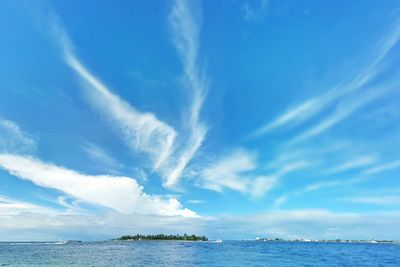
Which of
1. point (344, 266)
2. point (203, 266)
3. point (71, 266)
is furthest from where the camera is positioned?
Answer: point (344, 266)

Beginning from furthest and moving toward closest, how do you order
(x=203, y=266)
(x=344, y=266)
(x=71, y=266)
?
(x=344, y=266), (x=203, y=266), (x=71, y=266)

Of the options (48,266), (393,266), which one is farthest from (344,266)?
(48,266)

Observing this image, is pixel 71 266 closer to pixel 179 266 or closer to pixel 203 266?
pixel 179 266

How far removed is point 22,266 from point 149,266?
22581mm

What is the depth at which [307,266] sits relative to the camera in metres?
62.1

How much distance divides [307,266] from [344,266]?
29.8 feet

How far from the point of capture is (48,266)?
178 ft

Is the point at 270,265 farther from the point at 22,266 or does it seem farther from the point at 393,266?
the point at 22,266

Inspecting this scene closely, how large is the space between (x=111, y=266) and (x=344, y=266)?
47.4m

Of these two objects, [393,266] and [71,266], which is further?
[393,266]

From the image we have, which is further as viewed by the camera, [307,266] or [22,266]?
[307,266]

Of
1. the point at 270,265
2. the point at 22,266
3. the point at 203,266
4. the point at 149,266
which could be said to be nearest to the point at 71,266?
the point at 22,266

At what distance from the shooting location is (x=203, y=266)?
5925 centimetres

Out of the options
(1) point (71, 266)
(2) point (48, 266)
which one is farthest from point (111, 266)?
(2) point (48, 266)
